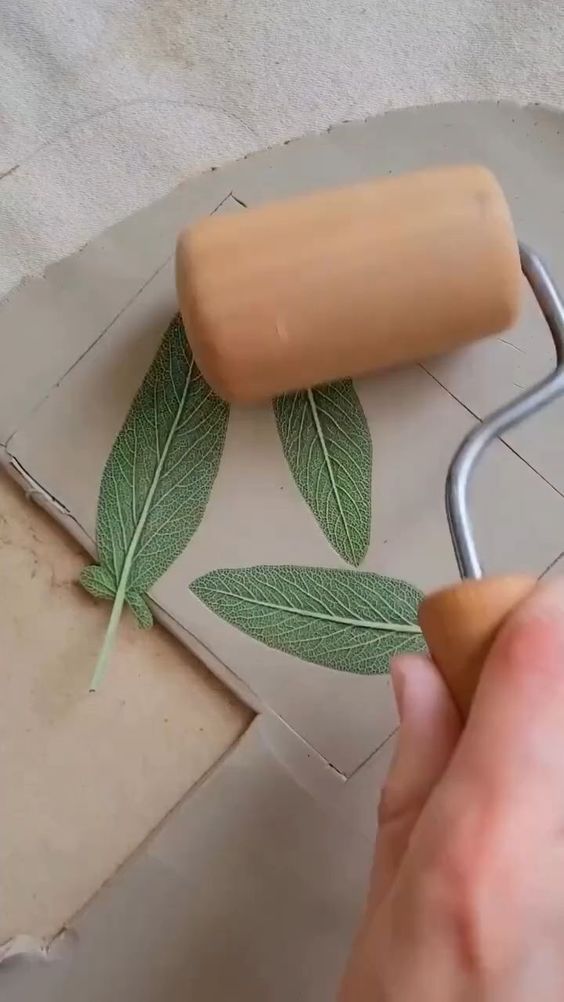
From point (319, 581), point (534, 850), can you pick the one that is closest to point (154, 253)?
point (319, 581)

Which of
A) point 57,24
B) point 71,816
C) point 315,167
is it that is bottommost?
point 71,816

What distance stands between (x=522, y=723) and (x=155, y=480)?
0.25 m

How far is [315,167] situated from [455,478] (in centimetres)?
20

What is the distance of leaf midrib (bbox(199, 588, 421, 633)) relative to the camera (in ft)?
1.70

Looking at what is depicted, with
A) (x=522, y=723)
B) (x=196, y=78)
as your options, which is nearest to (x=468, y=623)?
(x=522, y=723)

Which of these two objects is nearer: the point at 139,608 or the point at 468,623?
the point at 468,623

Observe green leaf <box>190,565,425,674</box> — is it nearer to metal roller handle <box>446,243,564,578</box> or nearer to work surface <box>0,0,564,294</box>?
metal roller handle <box>446,243,564,578</box>

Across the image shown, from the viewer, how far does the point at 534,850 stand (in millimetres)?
351

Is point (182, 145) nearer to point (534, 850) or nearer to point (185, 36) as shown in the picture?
point (185, 36)

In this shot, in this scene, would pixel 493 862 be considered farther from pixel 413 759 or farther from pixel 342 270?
pixel 342 270

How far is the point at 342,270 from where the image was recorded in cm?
46

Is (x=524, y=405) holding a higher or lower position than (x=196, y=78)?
lower

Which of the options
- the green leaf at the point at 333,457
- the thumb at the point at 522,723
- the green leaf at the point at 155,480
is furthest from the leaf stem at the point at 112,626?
the thumb at the point at 522,723

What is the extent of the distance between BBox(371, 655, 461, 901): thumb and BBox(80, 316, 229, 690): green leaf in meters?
0.17
